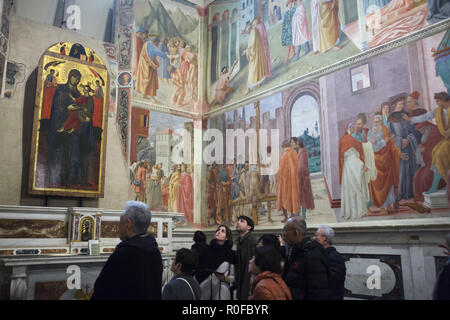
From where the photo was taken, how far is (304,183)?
370 inches

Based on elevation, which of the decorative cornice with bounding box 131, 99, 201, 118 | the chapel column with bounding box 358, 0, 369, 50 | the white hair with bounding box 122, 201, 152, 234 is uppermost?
the chapel column with bounding box 358, 0, 369, 50

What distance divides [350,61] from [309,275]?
647cm

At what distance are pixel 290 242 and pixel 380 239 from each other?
4.56 m

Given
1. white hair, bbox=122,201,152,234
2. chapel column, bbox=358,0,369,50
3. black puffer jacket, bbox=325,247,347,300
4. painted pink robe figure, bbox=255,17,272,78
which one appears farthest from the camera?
painted pink robe figure, bbox=255,17,272,78

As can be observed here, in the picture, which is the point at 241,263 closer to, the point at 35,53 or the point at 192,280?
the point at 192,280

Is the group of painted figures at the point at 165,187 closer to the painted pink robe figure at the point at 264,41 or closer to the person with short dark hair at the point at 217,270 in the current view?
the painted pink robe figure at the point at 264,41

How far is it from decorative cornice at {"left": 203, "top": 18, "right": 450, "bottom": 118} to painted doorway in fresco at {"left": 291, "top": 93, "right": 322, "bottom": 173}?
1.56 feet

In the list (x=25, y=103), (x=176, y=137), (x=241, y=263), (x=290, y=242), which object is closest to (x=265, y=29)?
(x=176, y=137)

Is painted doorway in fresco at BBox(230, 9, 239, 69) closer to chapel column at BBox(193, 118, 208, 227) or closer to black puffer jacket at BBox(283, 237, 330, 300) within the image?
chapel column at BBox(193, 118, 208, 227)

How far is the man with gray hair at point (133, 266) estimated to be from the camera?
9.50ft

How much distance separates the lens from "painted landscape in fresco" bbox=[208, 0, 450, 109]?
8195 mm

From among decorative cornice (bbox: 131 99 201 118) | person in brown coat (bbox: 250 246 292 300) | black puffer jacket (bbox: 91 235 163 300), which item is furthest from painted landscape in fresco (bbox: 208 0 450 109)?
black puffer jacket (bbox: 91 235 163 300)

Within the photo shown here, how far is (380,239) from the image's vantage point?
7719 millimetres

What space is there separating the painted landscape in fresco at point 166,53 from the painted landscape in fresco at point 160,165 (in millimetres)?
674
